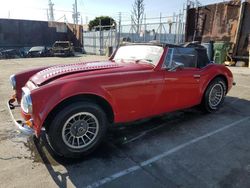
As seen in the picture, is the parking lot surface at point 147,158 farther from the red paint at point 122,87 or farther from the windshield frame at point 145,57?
the windshield frame at point 145,57

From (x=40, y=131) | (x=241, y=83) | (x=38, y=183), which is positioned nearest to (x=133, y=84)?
(x=40, y=131)

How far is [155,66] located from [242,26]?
11176 mm

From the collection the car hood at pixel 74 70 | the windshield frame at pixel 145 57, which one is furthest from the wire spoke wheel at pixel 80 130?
the windshield frame at pixel 145 57

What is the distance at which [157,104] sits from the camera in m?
3.90

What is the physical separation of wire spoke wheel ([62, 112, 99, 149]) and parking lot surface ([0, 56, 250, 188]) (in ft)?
0.74

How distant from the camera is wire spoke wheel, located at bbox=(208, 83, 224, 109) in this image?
495cm

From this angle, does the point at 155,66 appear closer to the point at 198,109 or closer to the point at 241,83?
the point at 198,109

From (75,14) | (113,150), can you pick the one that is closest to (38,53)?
(75,14)

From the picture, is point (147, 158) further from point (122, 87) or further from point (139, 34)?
point (139, 34)

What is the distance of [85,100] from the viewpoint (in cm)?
314

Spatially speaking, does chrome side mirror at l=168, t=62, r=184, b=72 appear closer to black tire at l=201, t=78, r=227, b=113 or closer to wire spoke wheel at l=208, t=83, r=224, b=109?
black tire at l=201, t=78, r=227, b=113


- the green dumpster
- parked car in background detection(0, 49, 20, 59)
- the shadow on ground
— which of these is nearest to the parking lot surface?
the shadow on ground

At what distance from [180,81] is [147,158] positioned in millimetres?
1579

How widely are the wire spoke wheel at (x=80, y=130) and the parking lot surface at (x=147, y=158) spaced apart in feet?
0.74
